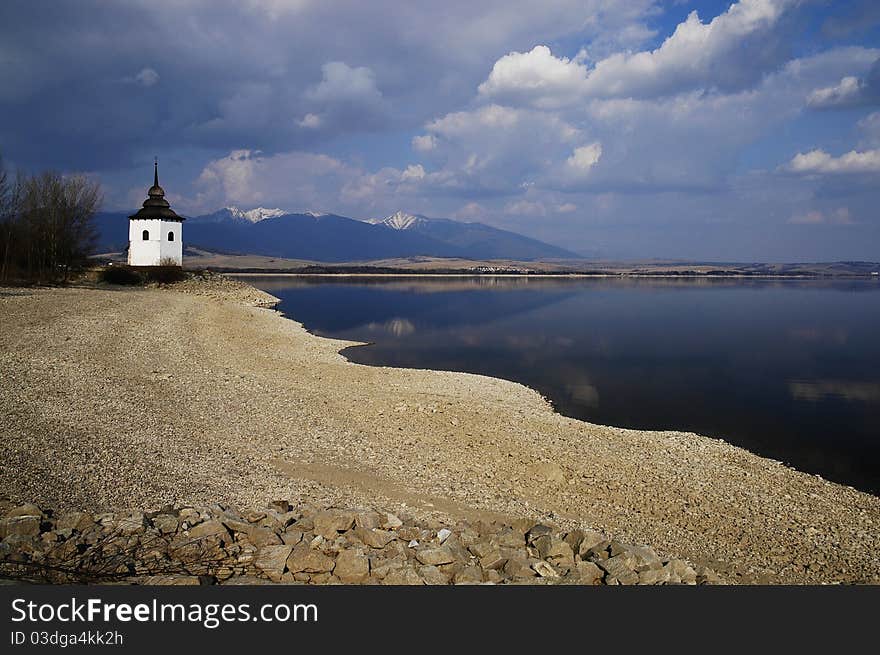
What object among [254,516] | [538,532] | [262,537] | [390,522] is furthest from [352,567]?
[538,532]

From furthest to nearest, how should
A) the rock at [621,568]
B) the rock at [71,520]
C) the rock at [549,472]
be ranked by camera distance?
the rock at [549,472], the rock at [71,520], the rock at [621,568]

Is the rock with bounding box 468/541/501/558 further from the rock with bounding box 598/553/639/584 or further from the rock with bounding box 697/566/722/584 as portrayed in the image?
the rock with bounding box 697/566/722/584

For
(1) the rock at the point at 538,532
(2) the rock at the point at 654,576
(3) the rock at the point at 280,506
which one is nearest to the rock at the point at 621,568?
(2) the rock at the point at 654,576

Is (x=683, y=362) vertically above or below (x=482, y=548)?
above

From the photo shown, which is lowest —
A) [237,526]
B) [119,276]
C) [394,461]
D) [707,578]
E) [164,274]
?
[707,578]

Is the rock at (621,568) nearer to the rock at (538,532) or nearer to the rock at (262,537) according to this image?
the rock at (538,532)

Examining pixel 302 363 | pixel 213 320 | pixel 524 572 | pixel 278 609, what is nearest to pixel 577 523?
pixel 524 572

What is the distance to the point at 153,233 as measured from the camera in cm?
5706

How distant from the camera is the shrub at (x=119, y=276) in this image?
5100 centimetres

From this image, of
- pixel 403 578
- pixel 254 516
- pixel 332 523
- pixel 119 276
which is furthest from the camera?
pixel 119 276

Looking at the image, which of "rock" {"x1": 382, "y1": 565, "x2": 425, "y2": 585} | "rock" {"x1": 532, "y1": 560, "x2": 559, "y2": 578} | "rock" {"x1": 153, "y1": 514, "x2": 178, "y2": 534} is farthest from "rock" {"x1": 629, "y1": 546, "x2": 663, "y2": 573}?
"rock" {"x1": 153, "y1": 514, "x2": 178, "y2": 534}

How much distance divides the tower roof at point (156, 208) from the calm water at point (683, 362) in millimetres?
13431

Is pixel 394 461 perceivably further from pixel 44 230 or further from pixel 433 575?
pixel 44 230

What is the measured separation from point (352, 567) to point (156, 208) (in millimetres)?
58059
